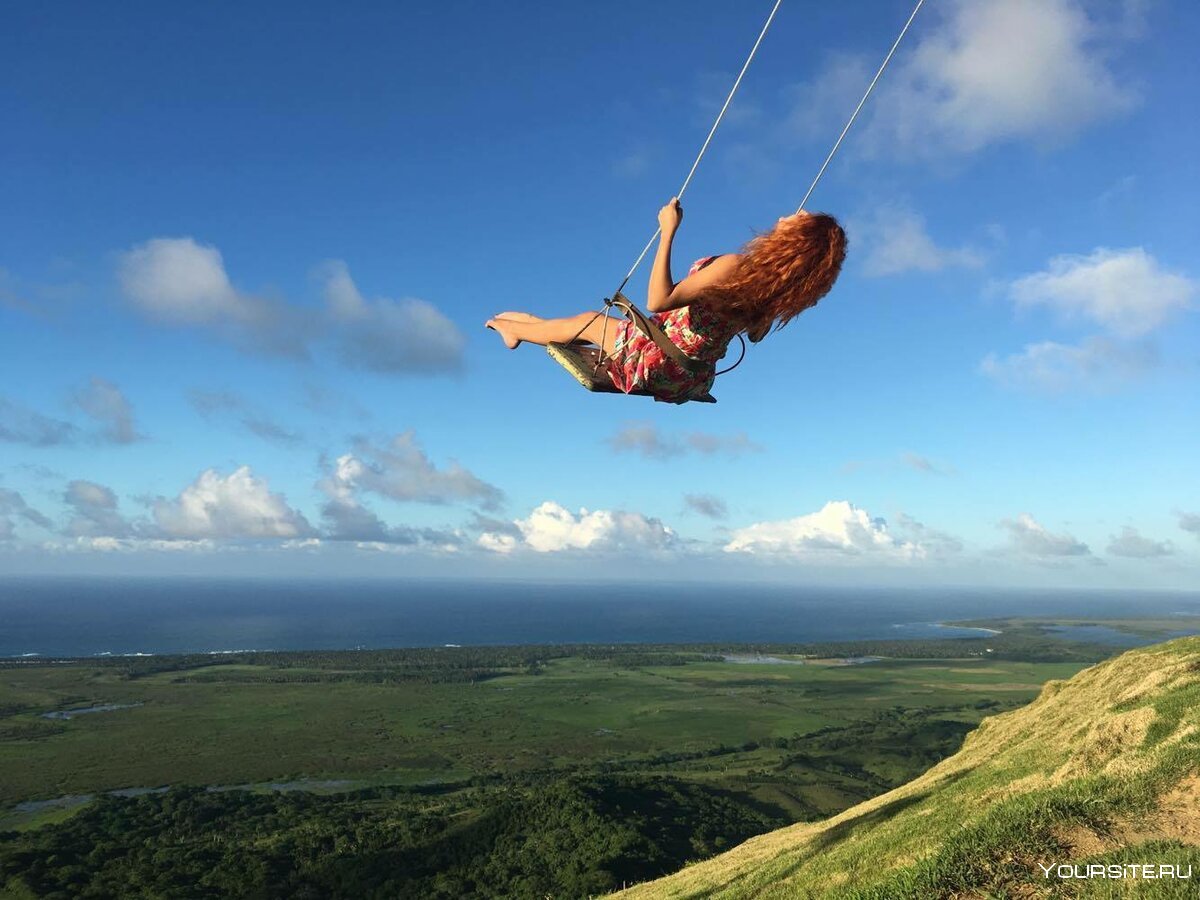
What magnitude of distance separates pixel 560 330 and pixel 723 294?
1358 millimetres

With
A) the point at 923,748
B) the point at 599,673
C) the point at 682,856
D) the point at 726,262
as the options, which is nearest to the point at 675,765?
the point at 923,748

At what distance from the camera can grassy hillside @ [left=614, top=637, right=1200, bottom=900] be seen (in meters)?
5.05

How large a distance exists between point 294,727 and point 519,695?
129 ft

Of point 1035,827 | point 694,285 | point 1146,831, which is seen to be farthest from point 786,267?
point 1146,831

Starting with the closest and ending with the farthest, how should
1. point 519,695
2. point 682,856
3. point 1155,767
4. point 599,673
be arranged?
point 1155,767 < point 682,856 < point 519,695 < point 599,673

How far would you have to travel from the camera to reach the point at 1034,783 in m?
9.39

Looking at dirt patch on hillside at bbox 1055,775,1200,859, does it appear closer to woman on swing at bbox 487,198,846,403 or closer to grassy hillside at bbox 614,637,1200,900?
grassy hillside at bbox 614,637,1200,900

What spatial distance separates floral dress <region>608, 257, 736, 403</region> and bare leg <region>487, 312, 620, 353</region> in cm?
10

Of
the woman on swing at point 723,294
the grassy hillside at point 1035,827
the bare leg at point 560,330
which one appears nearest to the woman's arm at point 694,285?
the woman on swing at point 723,294

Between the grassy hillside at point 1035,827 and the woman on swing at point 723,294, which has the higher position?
the woman on swing at point 723,294

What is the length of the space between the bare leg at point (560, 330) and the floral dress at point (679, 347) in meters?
0.10

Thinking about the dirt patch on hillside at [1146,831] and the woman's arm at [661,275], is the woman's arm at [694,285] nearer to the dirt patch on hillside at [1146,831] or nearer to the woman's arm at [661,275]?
the woman's arm at [661,275]

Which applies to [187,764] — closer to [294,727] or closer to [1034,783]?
[294,727]

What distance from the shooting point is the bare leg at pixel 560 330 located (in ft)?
15.4
